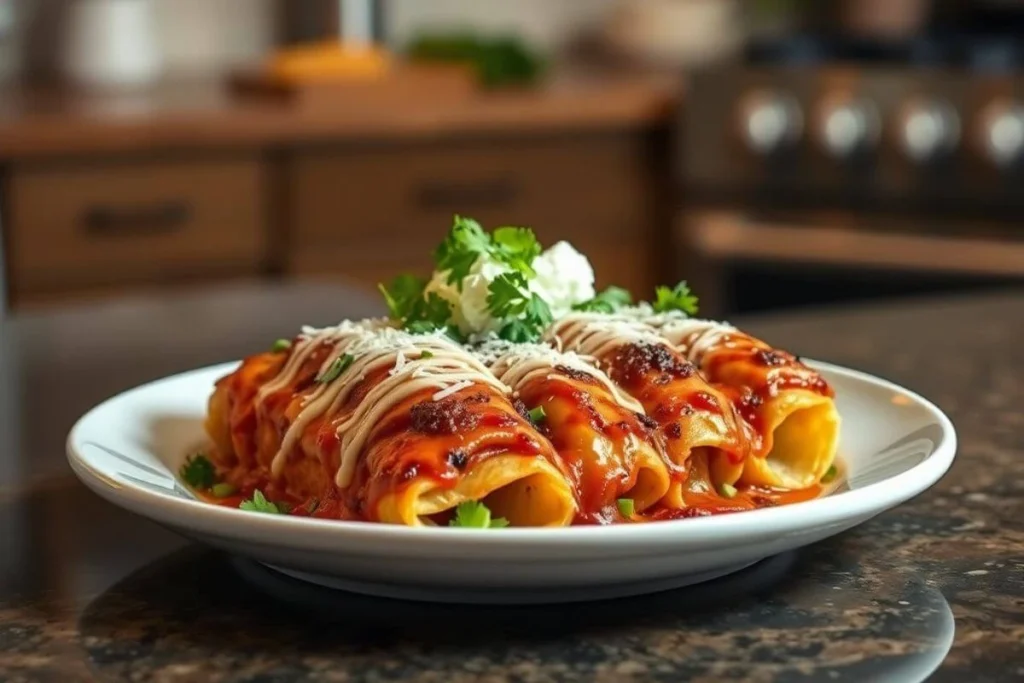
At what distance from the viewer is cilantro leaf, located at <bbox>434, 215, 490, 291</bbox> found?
3.47ft

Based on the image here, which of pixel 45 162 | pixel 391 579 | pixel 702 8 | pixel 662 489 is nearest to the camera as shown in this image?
pixel 391 579

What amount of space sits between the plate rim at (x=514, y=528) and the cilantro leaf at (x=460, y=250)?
246 mm

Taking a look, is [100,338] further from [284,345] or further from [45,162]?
[45,162]

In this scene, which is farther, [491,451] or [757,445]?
[757,445]

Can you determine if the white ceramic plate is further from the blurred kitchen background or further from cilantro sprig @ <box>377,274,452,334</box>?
the blurred kitchen background

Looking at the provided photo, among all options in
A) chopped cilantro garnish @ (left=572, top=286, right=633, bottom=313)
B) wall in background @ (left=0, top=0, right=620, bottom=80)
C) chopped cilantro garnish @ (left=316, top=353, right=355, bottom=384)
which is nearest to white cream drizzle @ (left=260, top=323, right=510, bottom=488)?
chopped cilantro garnish @ (left=316, top=353, right=355, bottom=384)

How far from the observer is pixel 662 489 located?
3.12 feet

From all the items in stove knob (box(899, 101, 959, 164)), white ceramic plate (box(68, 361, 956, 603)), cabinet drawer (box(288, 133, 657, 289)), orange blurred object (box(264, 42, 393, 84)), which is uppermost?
white ceramic plate (box(68, 361, 956, 603))

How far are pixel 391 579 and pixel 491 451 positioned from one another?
0.28 ft

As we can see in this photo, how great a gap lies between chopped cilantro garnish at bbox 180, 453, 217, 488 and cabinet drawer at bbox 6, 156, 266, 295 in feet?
5.91

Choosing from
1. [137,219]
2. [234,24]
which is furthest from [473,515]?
[234,24]

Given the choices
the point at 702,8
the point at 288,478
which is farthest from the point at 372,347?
the point at 702,8

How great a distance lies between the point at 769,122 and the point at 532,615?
248 cm

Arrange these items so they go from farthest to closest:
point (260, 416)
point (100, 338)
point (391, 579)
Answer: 1. point (100, 338)
2. point (260, 416)
3. point (391, 579)
